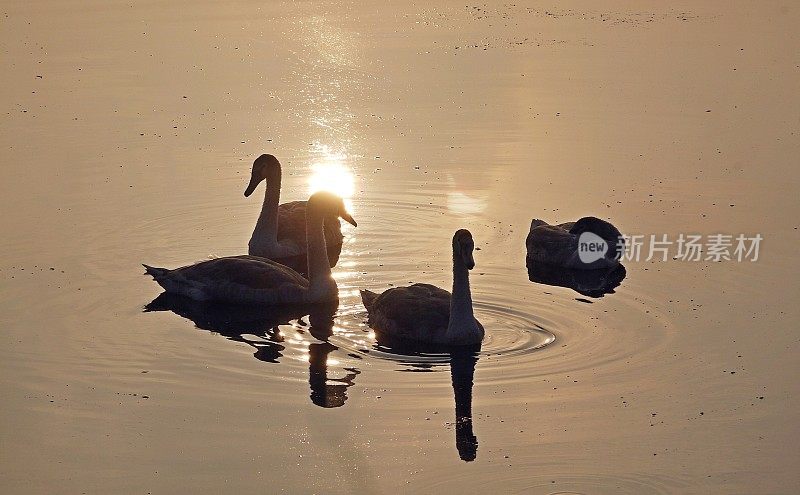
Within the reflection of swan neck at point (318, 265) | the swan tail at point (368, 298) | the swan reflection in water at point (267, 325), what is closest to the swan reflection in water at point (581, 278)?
the swan tail at point (368, 298)

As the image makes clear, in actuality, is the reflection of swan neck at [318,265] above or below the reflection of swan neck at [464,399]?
above

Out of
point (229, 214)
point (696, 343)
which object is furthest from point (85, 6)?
point (696, 343)

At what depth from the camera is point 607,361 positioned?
474 inches

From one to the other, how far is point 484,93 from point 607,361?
10133 millimetres

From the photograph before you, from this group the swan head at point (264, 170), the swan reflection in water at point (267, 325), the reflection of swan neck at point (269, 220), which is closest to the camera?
the swan reflection in water at point (267, 325)

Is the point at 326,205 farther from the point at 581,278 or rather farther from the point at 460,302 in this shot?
the point at 460,302

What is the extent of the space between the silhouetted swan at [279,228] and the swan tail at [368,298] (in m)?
2.03

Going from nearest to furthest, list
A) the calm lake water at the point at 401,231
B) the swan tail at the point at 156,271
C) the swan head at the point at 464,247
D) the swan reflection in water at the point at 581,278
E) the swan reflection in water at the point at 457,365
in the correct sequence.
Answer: the calm lake water at the point at 401,231 < the swan reflection in water at the point at 457,365 < the swan head at the point at 464,247 < the swan tail at the point at 156,271 < the swan reflection in water at the point at 581,278

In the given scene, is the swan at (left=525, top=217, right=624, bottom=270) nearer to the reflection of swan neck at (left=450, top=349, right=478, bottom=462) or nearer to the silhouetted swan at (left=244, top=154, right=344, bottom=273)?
the silhouetted swan at (left=244, top=154, right=344, bottom=273)

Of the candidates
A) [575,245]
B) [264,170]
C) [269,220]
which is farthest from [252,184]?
[575,245]

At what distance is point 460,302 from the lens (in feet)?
40.5

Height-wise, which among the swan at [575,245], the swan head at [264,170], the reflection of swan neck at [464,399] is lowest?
the reflection of swan neck at [464,399]

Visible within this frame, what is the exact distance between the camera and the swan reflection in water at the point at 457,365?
10453 mm

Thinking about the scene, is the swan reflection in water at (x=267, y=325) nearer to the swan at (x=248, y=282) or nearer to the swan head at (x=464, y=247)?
the swan at (x=248, y=282)
